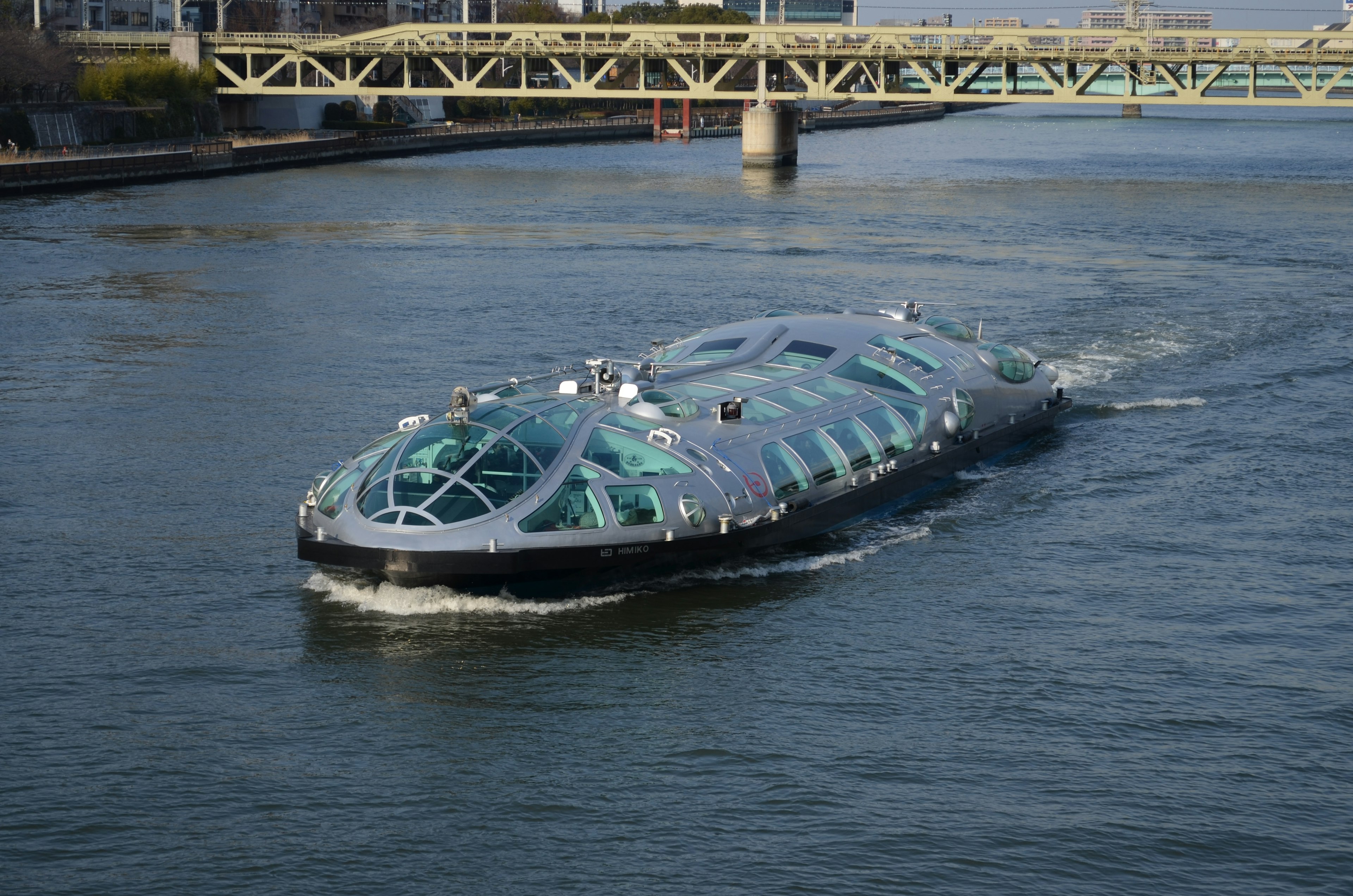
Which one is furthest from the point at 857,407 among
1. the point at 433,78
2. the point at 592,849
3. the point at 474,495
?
the point at 433,78

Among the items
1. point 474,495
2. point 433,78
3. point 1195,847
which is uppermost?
point 433,78

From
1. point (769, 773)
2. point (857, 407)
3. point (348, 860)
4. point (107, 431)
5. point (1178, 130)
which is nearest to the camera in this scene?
point (348, 860)

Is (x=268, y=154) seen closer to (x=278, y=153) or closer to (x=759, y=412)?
(x=278, y=153)

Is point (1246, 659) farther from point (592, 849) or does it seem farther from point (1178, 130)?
point (1178, 130)

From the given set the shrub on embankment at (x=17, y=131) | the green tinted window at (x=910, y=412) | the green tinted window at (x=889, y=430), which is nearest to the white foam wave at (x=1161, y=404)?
the green tinted window at (x=910, y=412)

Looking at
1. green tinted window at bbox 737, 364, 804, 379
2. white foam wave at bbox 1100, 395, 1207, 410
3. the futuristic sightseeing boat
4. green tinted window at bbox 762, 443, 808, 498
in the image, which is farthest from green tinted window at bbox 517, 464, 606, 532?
white foam wave at bbox 1100, 395, 1207, 410

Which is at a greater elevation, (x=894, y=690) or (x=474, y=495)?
(x=474, y=495)
